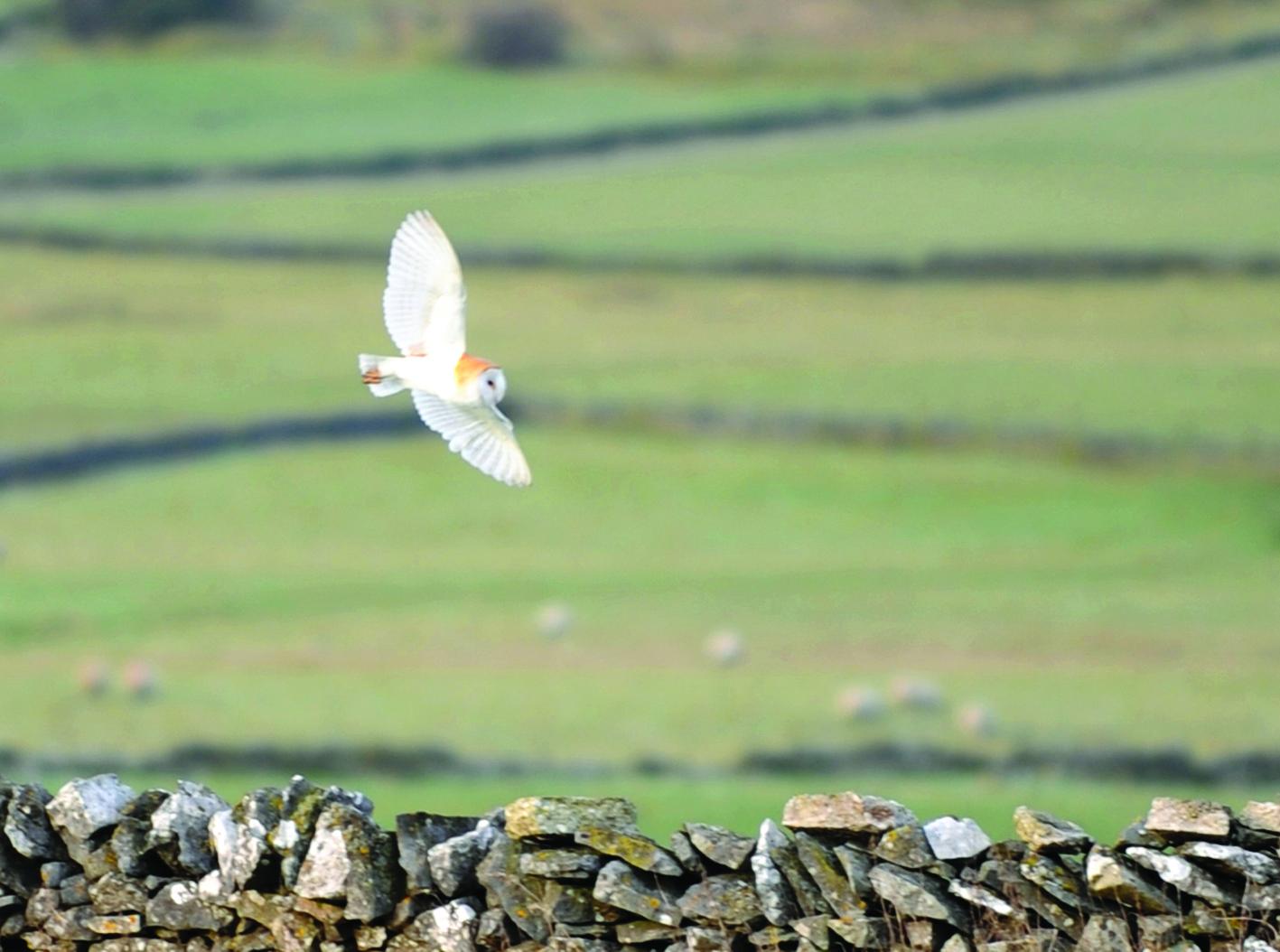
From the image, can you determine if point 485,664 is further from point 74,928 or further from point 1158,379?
point 74,928

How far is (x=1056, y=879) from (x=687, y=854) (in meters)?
1.28

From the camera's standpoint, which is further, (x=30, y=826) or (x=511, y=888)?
(x=30, y=826)

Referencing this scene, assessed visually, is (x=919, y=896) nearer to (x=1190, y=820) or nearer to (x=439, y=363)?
(x=1190, y=820)

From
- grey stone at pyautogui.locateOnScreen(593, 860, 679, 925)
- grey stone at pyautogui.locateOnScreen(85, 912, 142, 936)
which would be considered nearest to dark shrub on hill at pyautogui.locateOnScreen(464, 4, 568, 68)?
grey stone at pyautogui.locateOnScreen(85, 912, 142, 936)

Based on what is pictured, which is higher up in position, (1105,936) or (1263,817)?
(1263,817)

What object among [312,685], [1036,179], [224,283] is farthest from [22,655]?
[1036,179]

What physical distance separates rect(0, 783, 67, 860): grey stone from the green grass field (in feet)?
115

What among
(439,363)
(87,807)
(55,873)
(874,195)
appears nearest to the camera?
(439,363)

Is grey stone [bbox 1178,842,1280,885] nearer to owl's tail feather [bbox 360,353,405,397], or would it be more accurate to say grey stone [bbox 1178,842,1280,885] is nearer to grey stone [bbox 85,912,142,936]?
owl's tail feather [bbox 360,353,405,397]

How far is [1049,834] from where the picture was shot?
8.02 meters

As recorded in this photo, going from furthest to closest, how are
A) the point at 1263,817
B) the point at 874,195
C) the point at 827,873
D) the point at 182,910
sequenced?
the point at 874,195 → the point at 182,910 → the point at 827,873 → the point at 1263,817

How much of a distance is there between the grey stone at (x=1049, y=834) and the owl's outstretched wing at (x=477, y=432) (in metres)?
2.12

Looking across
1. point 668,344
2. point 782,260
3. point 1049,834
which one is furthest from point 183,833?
point 782,260

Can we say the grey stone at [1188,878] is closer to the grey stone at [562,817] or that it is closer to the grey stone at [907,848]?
the grey stone at [907,848]
